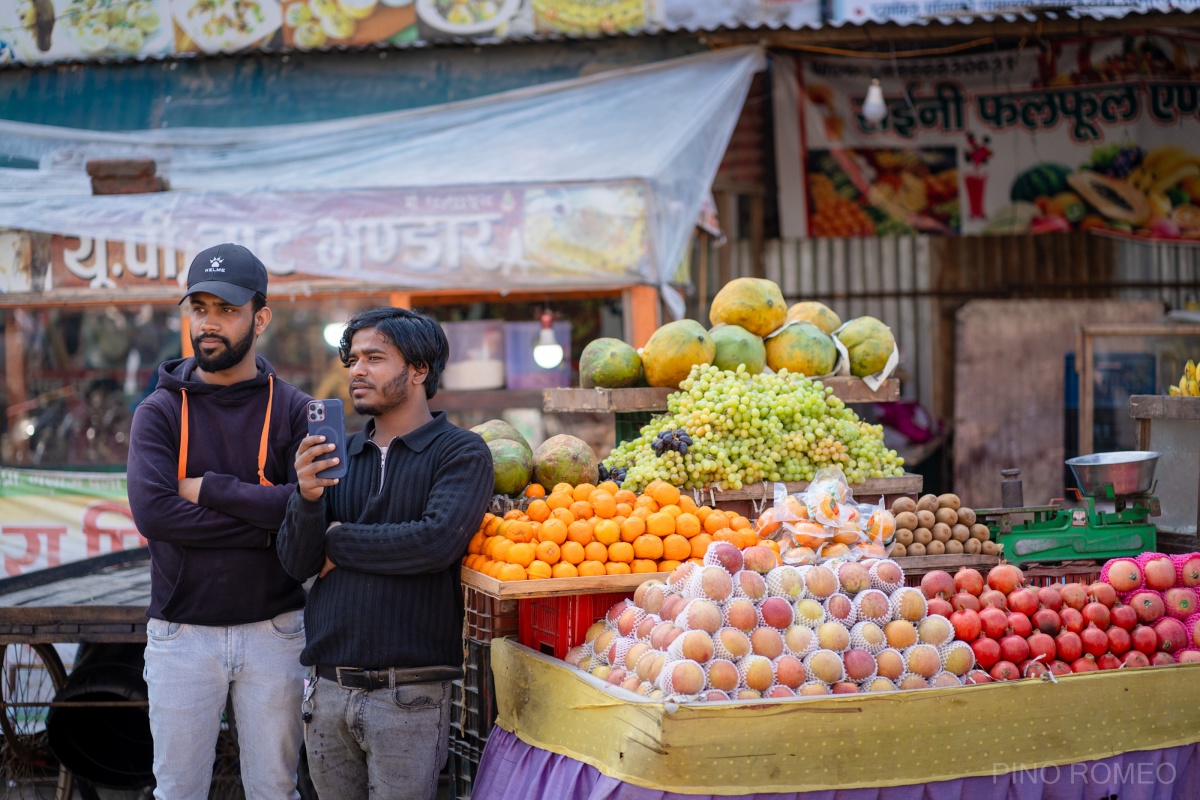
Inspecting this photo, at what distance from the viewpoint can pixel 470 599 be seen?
4.04 meters

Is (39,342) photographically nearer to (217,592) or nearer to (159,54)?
(159,54)

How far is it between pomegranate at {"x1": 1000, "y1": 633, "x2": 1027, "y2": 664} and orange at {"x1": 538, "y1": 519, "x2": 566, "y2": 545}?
1.41 metres

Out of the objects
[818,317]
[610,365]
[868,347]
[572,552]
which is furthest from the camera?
[818,317]

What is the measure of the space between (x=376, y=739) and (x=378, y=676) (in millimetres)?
179

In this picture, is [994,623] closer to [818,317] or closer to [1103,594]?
[1103,594]

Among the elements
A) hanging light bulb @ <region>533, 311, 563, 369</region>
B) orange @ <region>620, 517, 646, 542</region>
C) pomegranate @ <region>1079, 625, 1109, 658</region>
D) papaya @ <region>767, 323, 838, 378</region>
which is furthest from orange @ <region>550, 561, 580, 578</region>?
hanging light bulb @ <region>533, 311, 563, 369</region>

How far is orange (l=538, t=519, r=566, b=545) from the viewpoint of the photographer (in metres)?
3.53

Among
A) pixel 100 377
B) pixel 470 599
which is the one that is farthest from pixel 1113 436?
pixel 100 377

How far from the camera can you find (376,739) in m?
3.13

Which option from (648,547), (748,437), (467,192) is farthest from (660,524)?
(467,192)

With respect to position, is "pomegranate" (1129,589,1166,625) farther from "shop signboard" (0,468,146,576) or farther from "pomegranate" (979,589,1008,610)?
"shop signboard" (0,468,146,576)

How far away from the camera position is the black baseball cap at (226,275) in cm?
329

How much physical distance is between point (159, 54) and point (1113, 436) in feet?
26.1

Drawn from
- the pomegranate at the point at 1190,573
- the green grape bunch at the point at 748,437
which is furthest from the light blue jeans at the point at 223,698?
the pomegranate at the point at 1190,573
